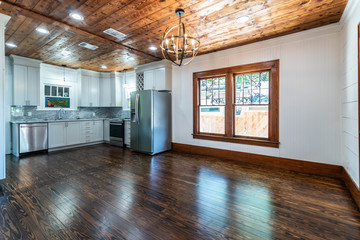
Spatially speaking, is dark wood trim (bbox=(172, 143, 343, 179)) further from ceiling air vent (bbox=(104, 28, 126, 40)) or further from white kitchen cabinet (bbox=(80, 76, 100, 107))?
white kitchen cabinet (bbox=(80, 76, 100, 107))

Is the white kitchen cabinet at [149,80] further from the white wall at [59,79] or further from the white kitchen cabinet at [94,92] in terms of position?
the white wall at [59,79]

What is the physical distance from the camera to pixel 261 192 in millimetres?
2582

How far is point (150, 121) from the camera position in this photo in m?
4.84

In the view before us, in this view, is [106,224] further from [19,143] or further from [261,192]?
[19,143]

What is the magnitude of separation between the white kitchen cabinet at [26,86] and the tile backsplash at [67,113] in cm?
37

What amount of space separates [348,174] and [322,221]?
1.35 metres

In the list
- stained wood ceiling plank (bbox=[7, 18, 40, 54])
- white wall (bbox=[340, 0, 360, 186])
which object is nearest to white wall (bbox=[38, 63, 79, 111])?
stained wood ceiling plank (bbox=[7, 18, 40, 54])

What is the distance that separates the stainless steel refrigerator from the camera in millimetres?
4863

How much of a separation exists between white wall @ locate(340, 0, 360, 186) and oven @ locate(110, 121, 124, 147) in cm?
557

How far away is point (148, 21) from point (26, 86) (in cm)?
443

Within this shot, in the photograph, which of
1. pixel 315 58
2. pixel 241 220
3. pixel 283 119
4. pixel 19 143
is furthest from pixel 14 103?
pixel 315 58

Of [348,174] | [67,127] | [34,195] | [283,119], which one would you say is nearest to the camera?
[34,195]

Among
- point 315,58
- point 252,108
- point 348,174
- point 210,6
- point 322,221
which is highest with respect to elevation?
point 210,6

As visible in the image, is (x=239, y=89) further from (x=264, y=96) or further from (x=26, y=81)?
(x=26, y=81)
